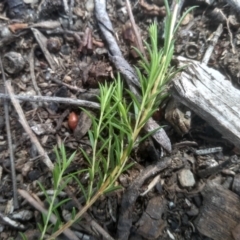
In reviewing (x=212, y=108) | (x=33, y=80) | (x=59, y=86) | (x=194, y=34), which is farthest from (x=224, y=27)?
(x=33, y=80)

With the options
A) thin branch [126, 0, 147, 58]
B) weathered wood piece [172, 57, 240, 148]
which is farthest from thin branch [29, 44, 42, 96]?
weathered wood piece [172, 57, 240, 148]

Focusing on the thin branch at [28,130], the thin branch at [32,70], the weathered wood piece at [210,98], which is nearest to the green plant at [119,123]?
the weathered wood piece at [210,98]

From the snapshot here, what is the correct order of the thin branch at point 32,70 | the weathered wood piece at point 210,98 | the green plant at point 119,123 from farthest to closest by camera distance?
the thin branch at point 32,70 < the weathered wood piece at point 210,98 < the green plant at point 119,123

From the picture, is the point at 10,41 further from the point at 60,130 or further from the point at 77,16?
the point at 60,130

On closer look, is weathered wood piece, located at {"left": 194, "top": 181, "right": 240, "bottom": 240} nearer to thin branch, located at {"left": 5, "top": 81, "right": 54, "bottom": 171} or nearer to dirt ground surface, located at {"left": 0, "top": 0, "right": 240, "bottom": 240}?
dirt ground surface, located at {"left": 0, "top": 0, "right": 240, "bottom": 240}

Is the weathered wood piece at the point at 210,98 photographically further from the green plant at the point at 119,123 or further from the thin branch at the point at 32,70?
the thin branch at the point at 32,70

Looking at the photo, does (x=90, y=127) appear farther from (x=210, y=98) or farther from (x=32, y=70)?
(x=210, y=98)

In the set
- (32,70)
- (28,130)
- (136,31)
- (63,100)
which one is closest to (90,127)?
(63,100)
